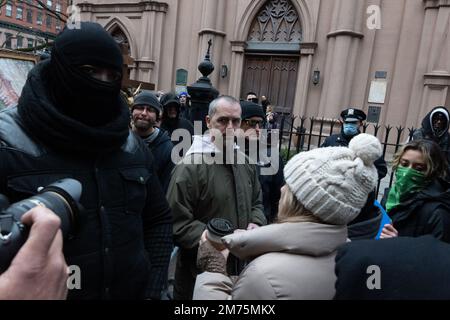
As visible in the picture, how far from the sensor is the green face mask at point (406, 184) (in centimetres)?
251

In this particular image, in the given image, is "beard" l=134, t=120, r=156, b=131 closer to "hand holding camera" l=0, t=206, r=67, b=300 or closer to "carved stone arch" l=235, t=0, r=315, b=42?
"hand holding camera" l=0, t=206, r=67, b=300

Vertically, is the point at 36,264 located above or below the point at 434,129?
below

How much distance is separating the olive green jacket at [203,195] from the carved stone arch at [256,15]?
10286 millimetres

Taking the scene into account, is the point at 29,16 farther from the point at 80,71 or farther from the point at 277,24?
the point at 80,71

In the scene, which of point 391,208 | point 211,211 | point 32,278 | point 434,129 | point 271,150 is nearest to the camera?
point 32,278

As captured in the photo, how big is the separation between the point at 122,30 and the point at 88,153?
15089 mm

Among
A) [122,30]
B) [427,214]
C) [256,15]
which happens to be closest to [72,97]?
[427,214]

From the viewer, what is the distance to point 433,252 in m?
1.00

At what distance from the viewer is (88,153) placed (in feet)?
4.70

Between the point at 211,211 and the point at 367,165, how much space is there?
1183 mm
